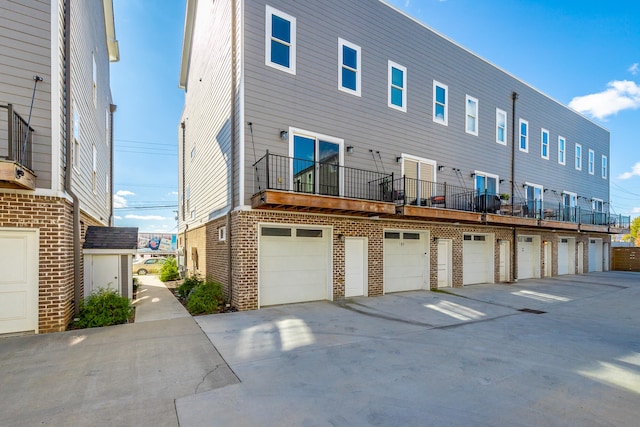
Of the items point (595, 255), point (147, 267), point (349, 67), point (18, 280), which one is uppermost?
point (349, 67)

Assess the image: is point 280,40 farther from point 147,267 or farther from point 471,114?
point 147,267

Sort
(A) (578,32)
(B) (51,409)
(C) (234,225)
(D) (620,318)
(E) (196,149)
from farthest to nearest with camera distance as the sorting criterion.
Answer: (A) (578,32) < (E) (196,149) < (C) (234,225) < (D) (620,318) < (B) (51,409)

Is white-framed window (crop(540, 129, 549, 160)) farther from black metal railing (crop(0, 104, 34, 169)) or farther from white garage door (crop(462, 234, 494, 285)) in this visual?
black metal railing (crop(0, 104, 34, 169))

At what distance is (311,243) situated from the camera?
30.7ft

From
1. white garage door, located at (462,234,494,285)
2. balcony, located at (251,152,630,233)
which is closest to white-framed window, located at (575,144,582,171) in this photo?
balcony, located at (251,152,630,233)

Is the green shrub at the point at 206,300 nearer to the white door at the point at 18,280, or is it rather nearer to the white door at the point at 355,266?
the white door at the point at 18,280

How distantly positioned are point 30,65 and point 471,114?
47.9 feet

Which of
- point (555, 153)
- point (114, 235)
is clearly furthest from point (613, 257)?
point (114, 235)

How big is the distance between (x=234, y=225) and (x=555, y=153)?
744 inches

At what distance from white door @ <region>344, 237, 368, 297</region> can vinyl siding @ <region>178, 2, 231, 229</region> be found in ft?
13.4

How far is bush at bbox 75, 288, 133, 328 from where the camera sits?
6.45m

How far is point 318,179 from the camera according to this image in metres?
9.23

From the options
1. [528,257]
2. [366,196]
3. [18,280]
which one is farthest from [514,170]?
[18,280]

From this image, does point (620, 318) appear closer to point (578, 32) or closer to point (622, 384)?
point (622, 384)
